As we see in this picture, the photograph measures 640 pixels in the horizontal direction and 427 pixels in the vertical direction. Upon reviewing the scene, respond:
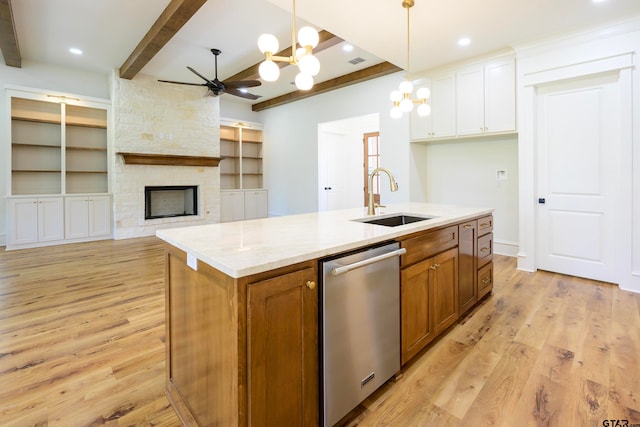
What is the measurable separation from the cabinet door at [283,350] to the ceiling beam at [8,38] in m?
4.45

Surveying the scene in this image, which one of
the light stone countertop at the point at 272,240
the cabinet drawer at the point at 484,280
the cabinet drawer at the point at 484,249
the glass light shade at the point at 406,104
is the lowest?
the cabinet drawer at the point at 484,280

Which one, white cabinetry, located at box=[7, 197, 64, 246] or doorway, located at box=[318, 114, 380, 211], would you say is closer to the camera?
white cabinetry, located at box=[7, 197, 64, 246]

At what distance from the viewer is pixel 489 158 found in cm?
470

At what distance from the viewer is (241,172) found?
8047 millimetres

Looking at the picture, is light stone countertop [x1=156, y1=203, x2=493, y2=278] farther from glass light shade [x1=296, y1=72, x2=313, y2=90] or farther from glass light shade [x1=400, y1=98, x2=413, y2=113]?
glass light shade [x1=400, y1=98, x2=413, y2=113]

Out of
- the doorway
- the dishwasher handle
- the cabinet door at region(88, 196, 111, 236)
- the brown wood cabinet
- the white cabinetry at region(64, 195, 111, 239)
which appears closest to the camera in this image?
the brown wood cabinet

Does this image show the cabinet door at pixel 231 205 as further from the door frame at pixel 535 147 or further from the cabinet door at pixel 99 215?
the door frame at pixel 535 147

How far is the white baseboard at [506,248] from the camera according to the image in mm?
4578

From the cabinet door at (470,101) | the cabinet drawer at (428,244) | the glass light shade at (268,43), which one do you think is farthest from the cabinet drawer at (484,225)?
the glass light shade at (268,43)

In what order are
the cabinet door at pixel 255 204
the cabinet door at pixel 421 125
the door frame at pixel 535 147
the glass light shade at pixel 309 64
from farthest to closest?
the cabinet door at pixel 255 204, the cabinet door at pixel 421 125, the door frame at pixel 535 147, the glass light shade at pixel 309 64

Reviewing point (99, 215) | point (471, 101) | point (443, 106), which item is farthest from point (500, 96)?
point (99, 215)

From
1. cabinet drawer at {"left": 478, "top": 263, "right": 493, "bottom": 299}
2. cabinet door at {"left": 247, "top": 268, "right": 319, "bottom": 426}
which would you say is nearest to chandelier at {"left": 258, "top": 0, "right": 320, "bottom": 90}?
cabinet door at {"left": 247, "top": 268, "right": 319, "bottom": 426}

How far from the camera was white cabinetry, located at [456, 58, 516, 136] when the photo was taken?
159 inches

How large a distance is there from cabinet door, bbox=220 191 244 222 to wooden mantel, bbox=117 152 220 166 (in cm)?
106
